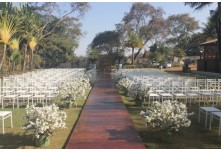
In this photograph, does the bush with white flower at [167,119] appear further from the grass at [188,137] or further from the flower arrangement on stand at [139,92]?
the flower arrangement on stand at [139,92]

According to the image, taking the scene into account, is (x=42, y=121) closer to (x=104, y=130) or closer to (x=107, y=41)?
(x=104, y=130)

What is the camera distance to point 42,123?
25.3 ft

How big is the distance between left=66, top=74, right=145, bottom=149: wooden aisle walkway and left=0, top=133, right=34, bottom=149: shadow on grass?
3.36ft

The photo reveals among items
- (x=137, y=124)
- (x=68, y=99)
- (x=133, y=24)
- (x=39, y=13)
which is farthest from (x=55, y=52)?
(x=137, y=124)

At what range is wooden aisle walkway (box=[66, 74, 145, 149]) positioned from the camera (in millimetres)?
7906

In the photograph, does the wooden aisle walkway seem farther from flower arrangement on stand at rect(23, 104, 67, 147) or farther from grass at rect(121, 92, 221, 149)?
flower arrangement on stand at rect(23, 104, 67, 147)

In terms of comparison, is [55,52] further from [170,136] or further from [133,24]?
[170,136]

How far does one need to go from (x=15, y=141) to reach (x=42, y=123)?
1.15m

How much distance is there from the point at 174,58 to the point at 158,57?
7.27m

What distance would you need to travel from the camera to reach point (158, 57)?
5094 centimetres

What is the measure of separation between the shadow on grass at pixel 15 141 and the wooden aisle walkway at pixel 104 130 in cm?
102

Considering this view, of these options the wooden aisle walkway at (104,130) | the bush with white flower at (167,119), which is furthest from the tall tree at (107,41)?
the bush with white flower at (167,119)

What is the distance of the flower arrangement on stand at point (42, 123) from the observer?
25.3ft

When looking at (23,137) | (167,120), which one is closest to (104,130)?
(167,120)
